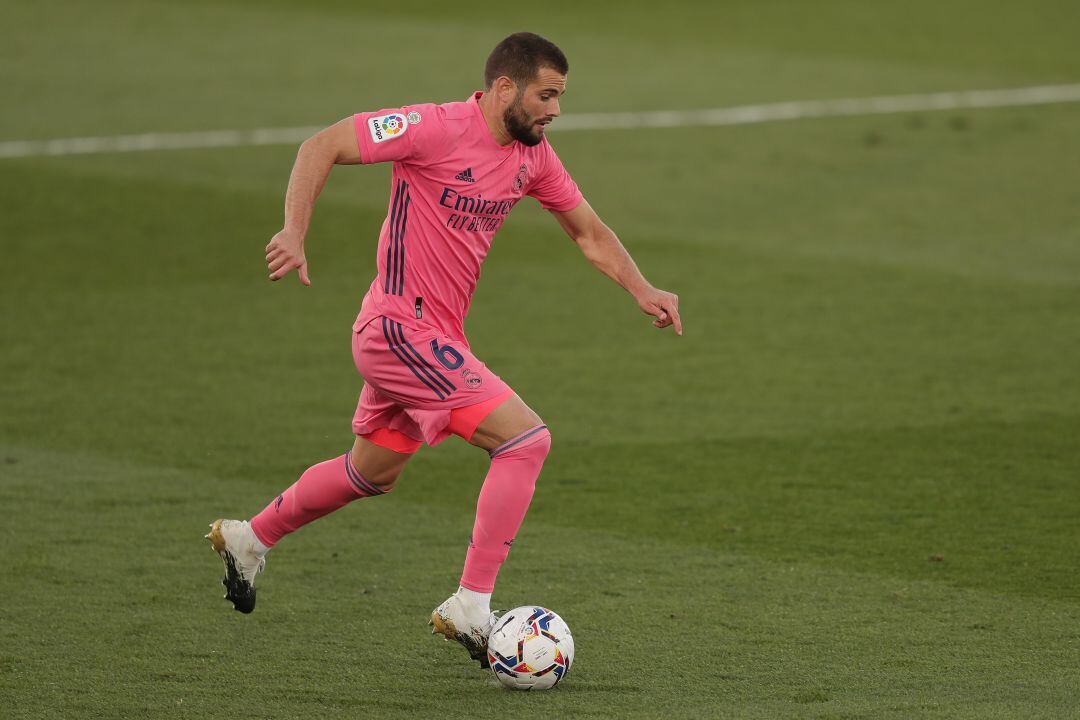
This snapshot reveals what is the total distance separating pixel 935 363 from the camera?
10.7 m

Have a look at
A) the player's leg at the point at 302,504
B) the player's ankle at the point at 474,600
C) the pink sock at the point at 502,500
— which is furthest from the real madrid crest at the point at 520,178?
the player's ankle at the point at 474,600

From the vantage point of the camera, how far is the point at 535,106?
5.87 meters

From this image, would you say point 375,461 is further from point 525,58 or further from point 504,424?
point 525,58

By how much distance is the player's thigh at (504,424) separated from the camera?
5.80 meters

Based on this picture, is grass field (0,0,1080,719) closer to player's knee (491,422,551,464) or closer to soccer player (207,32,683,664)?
soccer player (207,32,683,664)

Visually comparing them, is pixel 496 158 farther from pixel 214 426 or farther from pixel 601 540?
pixel 214 426

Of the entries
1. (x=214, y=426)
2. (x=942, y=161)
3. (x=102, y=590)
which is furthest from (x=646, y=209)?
(x=102, y=590)

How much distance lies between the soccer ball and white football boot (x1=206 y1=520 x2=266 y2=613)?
1.10 metres

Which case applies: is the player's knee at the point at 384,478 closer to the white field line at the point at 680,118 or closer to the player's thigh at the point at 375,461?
the player's thigh at the point at 375,461

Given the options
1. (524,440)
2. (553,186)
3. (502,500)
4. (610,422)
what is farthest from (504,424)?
(610,422)

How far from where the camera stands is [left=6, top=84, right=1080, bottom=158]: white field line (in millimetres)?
17906

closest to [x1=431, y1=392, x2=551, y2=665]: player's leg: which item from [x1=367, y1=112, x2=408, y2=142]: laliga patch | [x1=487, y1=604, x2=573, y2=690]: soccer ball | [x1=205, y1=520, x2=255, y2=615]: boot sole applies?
[x1=487, y1=604, x2=573, y2=690]: soccer ball

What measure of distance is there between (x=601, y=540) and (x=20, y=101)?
14.7 m

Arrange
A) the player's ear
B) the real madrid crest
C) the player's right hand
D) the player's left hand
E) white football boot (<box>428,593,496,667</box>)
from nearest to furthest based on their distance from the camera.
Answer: the player's right hand, white football boot (<box>428,593,496,667</box>), the player's ear, the real madrid crest, the player's left hand
